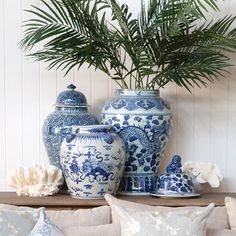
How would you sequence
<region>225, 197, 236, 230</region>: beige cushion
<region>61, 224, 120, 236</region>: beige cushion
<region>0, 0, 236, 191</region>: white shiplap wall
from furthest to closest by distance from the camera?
<region>0, 0, 236, 191</region>: white shiplap wall → <region>225, 197, 236, 230</region>: beige cushion → <region>61, 224, 120, 236</region>: beige cushion

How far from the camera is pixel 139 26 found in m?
2.61

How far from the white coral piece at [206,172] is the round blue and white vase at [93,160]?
14.5 inches

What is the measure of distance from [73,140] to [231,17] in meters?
1.04

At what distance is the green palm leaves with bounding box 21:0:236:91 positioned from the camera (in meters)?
2.56

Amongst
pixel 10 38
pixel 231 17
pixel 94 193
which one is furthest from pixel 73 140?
pixel 231 17

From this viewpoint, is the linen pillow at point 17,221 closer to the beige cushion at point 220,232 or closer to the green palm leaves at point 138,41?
the beige cushion at point 220,232

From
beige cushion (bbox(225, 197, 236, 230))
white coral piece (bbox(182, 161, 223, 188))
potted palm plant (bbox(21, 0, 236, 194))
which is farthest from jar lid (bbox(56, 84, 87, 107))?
beige cushion (bbox(225, 197, 236, 230))

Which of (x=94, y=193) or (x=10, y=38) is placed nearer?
(x=94, y=193)

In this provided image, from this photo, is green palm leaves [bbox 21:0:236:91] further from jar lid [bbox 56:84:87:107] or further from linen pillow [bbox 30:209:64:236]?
linen pillow [bbox 30:209:64:236]

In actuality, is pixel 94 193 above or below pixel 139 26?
below

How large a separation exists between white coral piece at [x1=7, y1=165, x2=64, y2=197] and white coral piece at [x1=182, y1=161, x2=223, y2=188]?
0.60 metres

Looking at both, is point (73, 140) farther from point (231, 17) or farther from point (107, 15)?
point (231, 17)

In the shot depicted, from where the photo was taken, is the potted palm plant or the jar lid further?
the jar lid

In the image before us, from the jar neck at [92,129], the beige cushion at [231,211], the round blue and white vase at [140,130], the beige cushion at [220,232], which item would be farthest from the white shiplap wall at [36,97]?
the beige cushion at [220,232]
